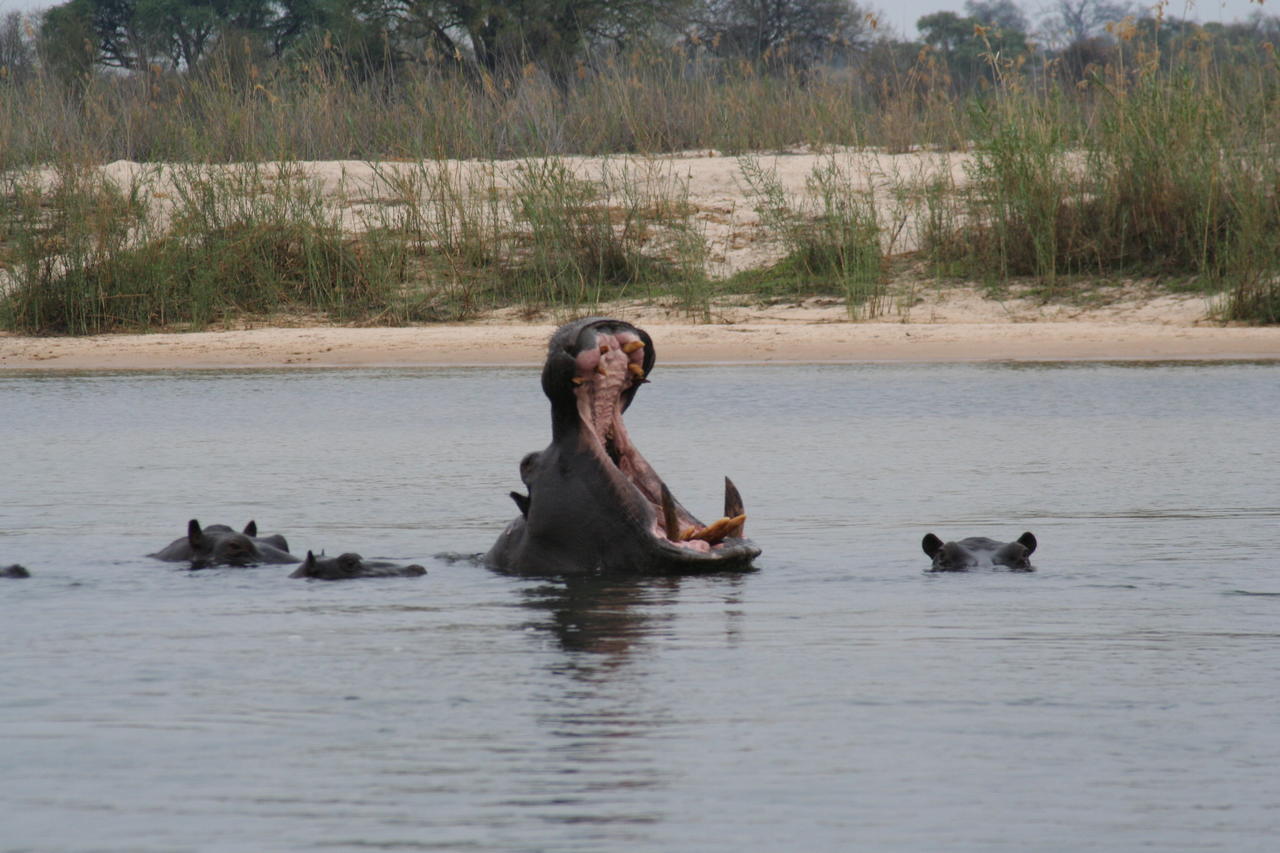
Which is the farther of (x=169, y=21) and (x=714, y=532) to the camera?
(x=169, y=21)

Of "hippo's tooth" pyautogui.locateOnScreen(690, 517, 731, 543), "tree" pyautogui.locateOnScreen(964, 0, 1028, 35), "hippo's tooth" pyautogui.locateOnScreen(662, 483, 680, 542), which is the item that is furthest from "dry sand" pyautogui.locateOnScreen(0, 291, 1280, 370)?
"tree" pyautogui.locateOnScreen(964, 0, 1028, 35)

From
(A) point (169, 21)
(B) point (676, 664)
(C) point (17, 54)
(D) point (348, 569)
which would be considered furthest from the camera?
(A) point (169, 21)

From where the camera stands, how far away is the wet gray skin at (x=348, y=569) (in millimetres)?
5531

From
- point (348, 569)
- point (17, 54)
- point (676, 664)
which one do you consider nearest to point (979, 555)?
point (676, 664)

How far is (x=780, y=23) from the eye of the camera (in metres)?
34.5

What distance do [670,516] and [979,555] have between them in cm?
119

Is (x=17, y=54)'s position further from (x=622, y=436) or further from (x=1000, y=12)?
(x=1000, y=12)

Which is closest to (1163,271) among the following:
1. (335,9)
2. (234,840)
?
(234,840)

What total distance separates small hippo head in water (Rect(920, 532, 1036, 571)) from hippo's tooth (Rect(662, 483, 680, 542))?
0.94 metres

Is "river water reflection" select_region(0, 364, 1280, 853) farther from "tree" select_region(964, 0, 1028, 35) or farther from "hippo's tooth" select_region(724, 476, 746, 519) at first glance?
"tree" select_region(964, 0, 1028, 35)

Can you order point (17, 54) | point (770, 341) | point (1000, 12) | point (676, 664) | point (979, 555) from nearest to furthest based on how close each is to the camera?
point (676, 664)
point (979, 555)
point (770, 341)
point (17, 54)
point (1000, 12)

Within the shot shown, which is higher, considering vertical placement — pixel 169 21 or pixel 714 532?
pixel 169 21

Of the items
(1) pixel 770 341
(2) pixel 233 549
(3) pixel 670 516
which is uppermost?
(1) pixel 770 341

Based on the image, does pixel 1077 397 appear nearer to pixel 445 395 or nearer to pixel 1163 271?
pixel 445 395
